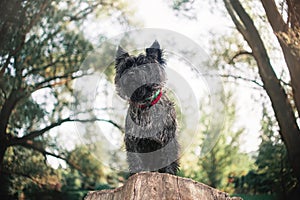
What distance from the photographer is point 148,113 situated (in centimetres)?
333

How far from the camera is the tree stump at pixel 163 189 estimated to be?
2.30 meters

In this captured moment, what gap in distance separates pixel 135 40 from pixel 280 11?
10.2ft

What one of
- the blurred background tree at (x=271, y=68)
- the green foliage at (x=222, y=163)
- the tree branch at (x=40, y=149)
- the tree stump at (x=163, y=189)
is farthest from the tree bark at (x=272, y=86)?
the tree branch at (x=40, y=149)

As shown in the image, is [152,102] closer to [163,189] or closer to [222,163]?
[163,189]

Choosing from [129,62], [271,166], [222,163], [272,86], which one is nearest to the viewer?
[129,62]

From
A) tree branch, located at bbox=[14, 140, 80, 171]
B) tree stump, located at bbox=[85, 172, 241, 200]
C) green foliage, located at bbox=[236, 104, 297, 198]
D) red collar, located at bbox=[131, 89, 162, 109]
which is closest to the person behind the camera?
tree stump, located at bbox=[85, 172, 241, 200]

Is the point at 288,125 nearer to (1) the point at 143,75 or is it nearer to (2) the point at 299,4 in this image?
(2) the point at 299,4

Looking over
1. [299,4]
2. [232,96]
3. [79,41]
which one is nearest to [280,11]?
[299,4]

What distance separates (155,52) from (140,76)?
0.27 m

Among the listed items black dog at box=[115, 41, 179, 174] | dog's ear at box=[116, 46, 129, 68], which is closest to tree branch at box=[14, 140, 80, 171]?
black dog at box=[115, 41, 179, 174]

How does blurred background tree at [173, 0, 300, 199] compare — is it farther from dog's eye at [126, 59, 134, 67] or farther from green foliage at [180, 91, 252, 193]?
dog's eye at [126, 59, 134, 67]

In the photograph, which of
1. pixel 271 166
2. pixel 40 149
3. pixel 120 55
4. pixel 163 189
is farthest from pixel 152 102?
pixel 40 149

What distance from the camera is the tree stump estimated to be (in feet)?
7.54

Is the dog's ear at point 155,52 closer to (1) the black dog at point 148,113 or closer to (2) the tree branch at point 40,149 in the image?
(1) the black dog at point 148,113
